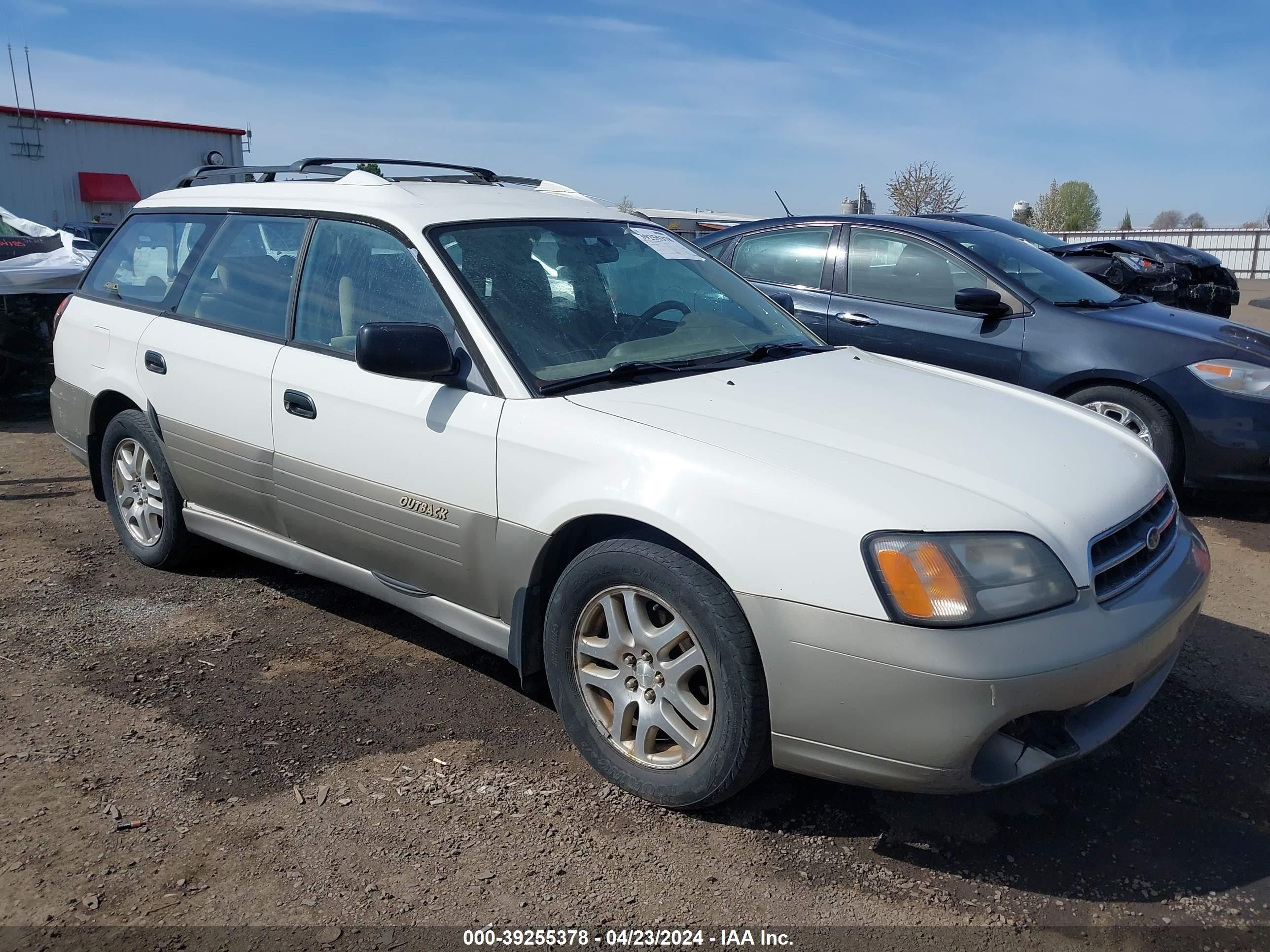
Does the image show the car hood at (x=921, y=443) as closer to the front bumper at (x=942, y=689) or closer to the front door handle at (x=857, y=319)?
the front bumper at (x=942, y=689)

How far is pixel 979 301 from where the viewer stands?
5809 mm

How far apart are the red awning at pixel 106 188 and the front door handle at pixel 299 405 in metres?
38.1

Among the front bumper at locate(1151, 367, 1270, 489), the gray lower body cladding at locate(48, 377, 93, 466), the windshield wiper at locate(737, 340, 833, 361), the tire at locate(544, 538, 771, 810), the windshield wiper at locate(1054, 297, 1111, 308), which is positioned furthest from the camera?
the windshield wiper at locate(1054, 297, 1111, 308)

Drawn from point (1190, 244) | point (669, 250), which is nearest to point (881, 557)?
point (669, 250)

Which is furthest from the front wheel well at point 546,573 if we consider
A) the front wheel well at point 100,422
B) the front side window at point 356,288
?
the front wheel well at point 100,422

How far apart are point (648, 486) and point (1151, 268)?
36.9ft

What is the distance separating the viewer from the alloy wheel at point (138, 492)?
180 inches

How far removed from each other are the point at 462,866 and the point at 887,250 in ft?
16.2

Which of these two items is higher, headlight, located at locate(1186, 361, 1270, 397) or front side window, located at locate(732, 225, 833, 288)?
front side window, located at locate(732, 225, 833, 288)

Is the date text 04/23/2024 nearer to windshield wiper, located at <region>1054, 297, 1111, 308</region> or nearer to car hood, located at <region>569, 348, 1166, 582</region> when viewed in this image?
car hood, located at <region>569, 348, 1166, 582</region>

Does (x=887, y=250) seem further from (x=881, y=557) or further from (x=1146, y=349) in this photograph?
(x=881, y=557)

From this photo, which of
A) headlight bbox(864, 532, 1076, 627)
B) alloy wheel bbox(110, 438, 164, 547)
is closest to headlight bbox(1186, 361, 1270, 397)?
headlight bbox(864, 532, 1076, 627)

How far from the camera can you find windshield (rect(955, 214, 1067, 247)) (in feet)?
32.9

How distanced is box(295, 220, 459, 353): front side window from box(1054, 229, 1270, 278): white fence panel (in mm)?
31871
